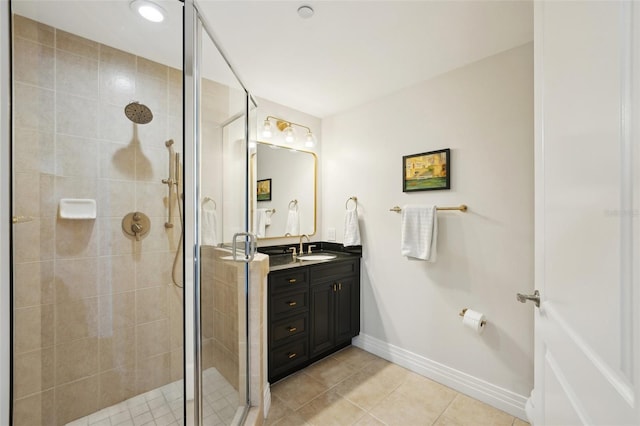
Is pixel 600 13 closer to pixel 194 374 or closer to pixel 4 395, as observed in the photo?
pixel 194 374

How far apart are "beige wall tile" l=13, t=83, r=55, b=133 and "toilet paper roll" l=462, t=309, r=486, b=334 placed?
8.61ft

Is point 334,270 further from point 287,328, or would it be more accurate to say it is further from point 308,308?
point 287,328

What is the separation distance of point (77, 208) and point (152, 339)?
0.92 m

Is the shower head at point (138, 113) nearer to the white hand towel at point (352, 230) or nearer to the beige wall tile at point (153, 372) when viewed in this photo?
the beige wall tile at point (153, 372)

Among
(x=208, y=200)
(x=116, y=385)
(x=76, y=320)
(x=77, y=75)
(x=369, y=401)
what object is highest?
(x=77, y=75)

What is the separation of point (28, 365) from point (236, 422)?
1.08 meters

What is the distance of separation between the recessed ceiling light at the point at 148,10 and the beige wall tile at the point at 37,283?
134 centimetres

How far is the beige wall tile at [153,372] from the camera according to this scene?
166 centimetres

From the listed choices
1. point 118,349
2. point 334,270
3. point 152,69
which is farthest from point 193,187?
point 334,270

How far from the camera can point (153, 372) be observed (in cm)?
170

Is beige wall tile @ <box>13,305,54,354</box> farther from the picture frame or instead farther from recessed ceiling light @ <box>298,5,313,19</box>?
the picture frame

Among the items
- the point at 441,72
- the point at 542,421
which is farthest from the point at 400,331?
the point at 441,72

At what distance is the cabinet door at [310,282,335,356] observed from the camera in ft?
7.52

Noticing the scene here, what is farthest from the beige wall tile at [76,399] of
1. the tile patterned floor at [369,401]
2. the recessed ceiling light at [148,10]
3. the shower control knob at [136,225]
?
the recessed ceiling light at [148,10]
